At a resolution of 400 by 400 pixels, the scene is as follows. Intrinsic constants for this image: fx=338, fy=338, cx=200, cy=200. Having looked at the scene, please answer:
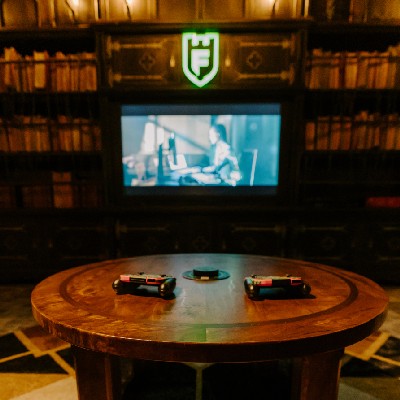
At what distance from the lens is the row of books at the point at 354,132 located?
242 centimetres

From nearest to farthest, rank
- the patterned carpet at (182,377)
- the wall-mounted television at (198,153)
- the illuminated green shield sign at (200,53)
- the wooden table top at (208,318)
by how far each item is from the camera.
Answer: the wooden table top at (208,318)
the patterned carpet at (182,377)
the illuminated green shield sign at (200,53)
the wall-mounted television at (198,153)

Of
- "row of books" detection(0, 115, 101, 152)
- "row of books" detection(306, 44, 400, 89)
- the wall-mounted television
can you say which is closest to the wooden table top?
the wall-mounted television

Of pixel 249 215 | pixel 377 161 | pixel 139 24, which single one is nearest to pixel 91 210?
pixel 249 215

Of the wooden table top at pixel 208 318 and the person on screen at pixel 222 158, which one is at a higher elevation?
the person on screen at pixel 222 158

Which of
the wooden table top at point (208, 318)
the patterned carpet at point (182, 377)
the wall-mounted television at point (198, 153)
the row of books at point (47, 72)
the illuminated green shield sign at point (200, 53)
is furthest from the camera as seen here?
the wall-mounted television at point (198, 153)

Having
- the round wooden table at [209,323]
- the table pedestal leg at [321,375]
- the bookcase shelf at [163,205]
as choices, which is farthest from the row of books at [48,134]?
the table pedestal leg at [321,375]

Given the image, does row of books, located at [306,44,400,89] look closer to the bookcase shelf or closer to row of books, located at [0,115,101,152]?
the bookcase shelf

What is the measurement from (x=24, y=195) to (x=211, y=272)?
1979 millimetres

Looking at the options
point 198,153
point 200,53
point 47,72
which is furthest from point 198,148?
point 47,72

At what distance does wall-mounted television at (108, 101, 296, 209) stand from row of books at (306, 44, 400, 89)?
17.1 inches

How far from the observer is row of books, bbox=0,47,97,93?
94.0 inches

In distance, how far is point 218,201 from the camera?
8.29 feet

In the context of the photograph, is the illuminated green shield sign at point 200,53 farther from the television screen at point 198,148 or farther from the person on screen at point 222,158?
the person on screen at point 222,158

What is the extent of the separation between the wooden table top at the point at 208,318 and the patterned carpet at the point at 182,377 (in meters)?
0.48
